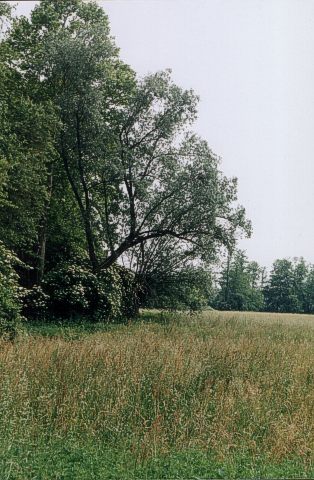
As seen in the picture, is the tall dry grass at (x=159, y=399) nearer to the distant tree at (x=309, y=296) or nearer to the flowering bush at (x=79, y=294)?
the flowering bush at (x=79, y=294)

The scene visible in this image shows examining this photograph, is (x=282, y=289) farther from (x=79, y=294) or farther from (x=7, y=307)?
(x=7, y=307)

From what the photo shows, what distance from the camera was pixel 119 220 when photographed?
1141 inches

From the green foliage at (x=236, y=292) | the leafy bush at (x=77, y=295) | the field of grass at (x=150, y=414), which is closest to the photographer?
the field of grass at (x=150, y=414)

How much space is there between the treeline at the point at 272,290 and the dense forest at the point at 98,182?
2538 inches

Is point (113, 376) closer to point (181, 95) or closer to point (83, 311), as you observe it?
point (83, 311)

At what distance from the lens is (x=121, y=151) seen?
26.4 m

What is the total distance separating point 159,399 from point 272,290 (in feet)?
319

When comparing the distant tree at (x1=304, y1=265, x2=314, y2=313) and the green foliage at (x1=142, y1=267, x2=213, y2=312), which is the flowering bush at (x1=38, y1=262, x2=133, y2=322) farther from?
the distant tree at (x1=304, y1=265, x2=314, y2=313)

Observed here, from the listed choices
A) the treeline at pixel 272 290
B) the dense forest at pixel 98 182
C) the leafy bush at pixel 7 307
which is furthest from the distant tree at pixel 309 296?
the leafy bush at pixel 7 307

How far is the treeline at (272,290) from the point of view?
9362cm

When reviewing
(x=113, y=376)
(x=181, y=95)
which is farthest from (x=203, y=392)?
(x=181, y=95)

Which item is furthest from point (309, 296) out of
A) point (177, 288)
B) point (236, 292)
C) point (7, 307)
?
point (7, 307)

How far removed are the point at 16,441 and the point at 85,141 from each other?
2138 centimetres

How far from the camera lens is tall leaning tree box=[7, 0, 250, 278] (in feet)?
83.6
